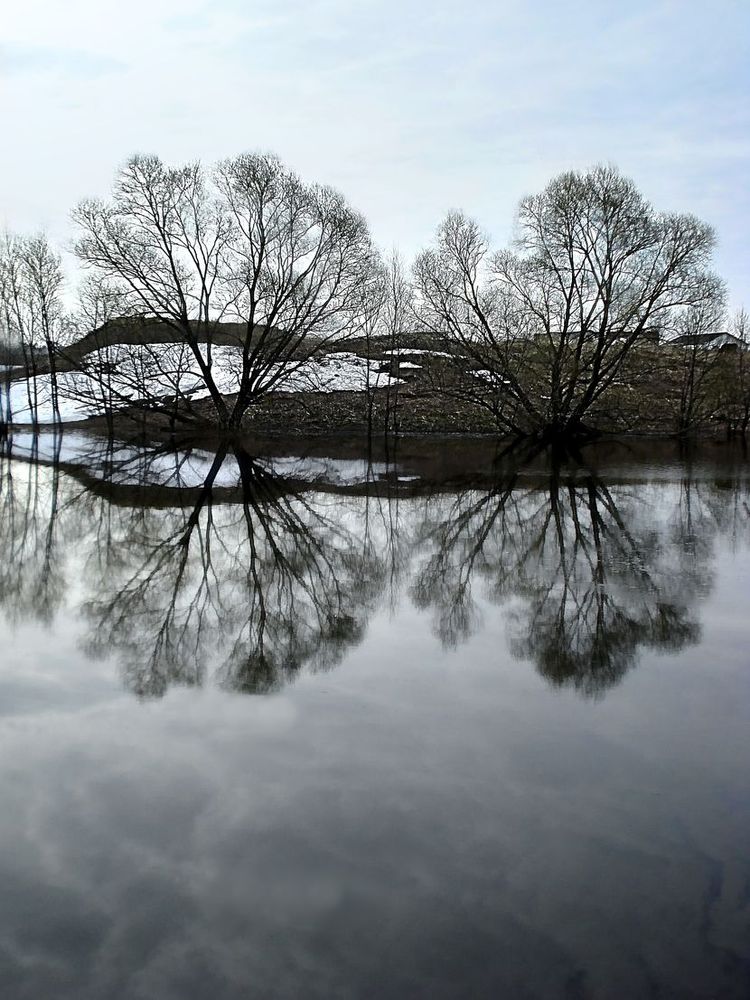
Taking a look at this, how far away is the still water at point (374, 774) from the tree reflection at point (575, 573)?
53 mm

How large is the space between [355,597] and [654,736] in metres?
3.83

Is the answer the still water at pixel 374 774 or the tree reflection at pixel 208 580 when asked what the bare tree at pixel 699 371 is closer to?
the tree reflection at pixel 208 580

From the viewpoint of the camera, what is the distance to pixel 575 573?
9.70 meters

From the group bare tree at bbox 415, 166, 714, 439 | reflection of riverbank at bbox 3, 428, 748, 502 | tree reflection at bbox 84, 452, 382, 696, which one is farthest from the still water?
bare tree at bbox 415, 166, 714, 439

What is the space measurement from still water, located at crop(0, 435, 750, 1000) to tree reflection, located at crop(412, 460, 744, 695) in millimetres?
A: 53

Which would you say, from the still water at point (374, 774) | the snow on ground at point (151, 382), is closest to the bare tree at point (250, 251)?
the snow on ground at point (151, 382)

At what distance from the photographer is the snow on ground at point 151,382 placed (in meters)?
40.3

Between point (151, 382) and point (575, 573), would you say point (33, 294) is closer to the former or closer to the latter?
point (151, 382)

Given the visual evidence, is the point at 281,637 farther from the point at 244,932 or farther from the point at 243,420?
the point at 243,420

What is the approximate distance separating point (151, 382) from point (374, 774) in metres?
40.0

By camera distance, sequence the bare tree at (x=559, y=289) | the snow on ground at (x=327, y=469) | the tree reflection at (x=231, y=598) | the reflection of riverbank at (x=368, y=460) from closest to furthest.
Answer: the tree reflection at (x=231, y=598) < the reflection of riverbank at (x=368, y=460) < the snow on ground at (x=327, y=469) < the bare tree at (x=559, y=289)

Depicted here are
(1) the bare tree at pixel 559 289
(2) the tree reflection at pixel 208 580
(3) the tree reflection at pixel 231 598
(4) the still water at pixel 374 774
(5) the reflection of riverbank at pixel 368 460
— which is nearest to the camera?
(4) the still water at pixel 374 774

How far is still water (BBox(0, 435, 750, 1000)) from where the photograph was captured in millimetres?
3340

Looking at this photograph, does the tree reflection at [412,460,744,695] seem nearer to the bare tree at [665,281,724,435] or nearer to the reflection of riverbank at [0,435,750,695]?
the reflection of riverbank at [0,435,750,695]
